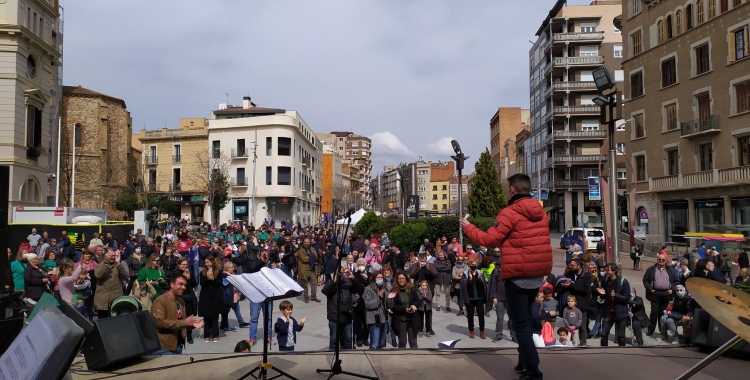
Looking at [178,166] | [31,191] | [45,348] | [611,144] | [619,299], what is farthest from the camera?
[178,166]

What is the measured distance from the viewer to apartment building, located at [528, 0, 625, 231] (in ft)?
177

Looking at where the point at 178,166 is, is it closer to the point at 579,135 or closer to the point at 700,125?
the point at 579,135

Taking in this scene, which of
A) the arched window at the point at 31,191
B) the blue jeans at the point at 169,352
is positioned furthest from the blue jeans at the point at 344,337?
the arched window at the point at 31,191

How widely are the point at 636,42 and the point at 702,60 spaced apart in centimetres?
639

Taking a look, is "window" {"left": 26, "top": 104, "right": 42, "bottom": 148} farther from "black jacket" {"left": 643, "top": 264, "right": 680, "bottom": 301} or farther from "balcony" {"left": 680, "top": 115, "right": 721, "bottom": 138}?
"balcony" {"left": 680, "top": 115, "right": 721, "bottom": 138}

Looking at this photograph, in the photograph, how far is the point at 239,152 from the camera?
53.7 m

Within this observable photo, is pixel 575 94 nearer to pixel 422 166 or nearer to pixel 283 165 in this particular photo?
pixel 283 165

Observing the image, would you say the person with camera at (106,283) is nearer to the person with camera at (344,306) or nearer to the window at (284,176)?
the person with camera at (344,306)

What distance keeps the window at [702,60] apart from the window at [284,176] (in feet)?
120

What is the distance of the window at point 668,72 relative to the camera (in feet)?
108

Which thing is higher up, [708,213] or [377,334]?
[708,213]

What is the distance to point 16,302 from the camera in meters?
5.55

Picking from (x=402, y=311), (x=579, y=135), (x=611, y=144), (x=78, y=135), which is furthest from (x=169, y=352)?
(x=78, y=135)

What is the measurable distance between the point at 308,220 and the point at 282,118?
14832mm
